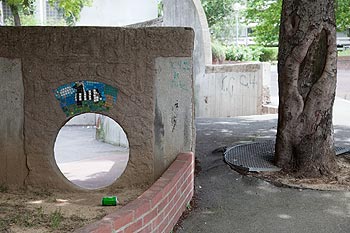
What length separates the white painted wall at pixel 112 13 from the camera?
91.6 ft

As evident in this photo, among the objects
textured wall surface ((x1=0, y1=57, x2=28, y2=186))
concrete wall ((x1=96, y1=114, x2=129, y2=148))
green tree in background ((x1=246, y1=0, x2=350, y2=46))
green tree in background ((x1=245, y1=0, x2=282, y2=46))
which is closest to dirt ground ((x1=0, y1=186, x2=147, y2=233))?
textured wall surface ((x1=0, y1=57, x2=28, y2=186))

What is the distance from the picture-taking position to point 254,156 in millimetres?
7934

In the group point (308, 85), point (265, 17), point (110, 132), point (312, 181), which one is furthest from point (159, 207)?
point (265, 17)

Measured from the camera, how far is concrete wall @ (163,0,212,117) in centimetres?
1694

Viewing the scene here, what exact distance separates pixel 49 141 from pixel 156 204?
2.04 metres

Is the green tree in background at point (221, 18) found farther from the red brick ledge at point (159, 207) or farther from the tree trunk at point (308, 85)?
the red brick ledge at point (159, 207)

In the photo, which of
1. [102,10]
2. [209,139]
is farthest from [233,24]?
[209,139]

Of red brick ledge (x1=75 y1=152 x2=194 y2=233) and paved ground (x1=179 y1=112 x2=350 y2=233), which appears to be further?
paved ground (x1=179 y1=112 x2=350 y2=233)

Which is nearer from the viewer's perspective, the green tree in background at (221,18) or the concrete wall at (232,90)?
the concrete wall at (232,90)

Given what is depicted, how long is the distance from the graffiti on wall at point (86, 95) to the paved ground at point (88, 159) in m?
2.30

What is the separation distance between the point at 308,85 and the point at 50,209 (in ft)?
12.2

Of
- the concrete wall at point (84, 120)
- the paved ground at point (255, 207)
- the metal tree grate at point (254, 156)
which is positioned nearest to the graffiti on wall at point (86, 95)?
the paved ground at point (255, 207)

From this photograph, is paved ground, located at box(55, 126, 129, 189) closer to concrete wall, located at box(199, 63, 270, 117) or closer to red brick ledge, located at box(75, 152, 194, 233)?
red brick ledge, located at box(75, 152, 194, 233)

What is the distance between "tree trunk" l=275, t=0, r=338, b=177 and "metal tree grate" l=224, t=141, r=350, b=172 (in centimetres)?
34
